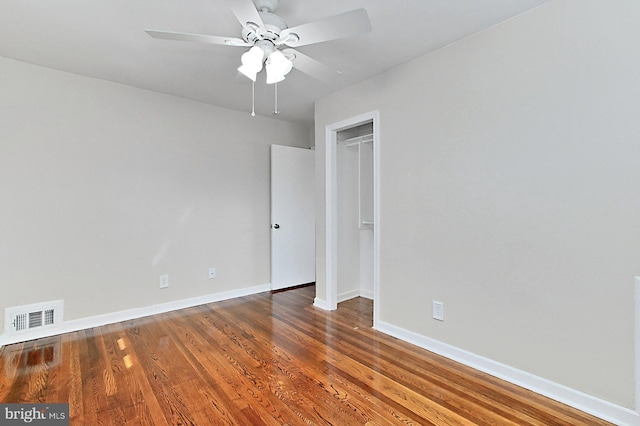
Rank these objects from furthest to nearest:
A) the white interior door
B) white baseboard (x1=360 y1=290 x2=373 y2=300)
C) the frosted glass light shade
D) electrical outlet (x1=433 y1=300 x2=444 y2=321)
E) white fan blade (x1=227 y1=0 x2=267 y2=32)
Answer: the white interior door, white baseboard (x1=360 y1=290 x2=373 y2=300), electrical outlet (x1=433 y1=300 x2=444 y2=321), the frosted glass light shade, white fan blade (x1=227 y1=0 x2=267 y2=32)

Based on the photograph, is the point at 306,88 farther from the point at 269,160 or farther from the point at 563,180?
the point at 563,180

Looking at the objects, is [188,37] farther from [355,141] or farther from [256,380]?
[355,141]

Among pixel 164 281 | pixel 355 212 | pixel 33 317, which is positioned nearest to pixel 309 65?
pixel 355 212

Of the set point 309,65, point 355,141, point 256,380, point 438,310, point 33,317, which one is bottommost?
point 256,380

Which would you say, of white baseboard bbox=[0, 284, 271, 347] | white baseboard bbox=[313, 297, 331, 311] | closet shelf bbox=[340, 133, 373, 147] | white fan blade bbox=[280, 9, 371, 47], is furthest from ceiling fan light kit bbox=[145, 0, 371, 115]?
white baseboard bbox=[0, 284, 271, 347]

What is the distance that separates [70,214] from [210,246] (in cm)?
137

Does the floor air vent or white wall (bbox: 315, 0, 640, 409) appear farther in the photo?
the floor air vent

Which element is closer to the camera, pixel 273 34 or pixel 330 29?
pixel 330 29

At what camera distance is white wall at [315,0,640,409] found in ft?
5.46

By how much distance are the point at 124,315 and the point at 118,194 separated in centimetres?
121

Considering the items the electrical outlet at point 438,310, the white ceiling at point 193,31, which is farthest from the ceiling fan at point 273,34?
the electrical outlet at point 438,310

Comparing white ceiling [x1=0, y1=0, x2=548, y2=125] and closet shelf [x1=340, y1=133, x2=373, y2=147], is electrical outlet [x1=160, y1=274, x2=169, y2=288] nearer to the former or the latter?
white ceiling [x1=0, y1=0, x2=548, y2=125]

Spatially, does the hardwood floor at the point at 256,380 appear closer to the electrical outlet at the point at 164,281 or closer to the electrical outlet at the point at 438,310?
the electrical outlet at the point at 438,310

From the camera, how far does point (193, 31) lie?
2141mm
